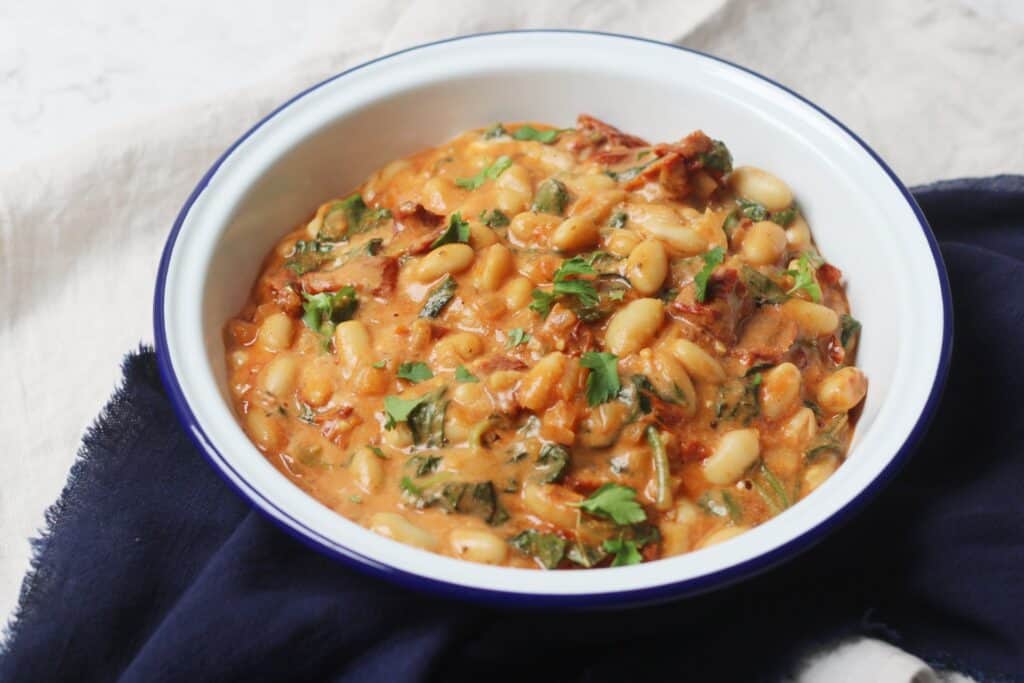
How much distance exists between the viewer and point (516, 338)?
3975 mm

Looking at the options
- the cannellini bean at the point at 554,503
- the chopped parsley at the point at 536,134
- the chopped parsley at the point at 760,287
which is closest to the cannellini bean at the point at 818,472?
the chopped parsley at the point at 760,287

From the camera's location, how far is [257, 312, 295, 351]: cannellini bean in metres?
4.21

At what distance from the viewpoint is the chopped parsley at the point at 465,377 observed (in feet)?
12.7

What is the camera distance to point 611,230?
4.29 m

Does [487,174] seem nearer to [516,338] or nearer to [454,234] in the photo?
[454,234]

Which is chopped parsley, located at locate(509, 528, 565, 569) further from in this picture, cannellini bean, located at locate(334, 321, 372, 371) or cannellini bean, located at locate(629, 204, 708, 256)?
cannellini bean, located at locate(629, 204, 708, 256)

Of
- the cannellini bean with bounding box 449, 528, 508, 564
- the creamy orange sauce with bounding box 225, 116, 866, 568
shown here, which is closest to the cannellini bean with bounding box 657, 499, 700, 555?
the creamy orange sauce with bounding box 225, 116, 866, 568

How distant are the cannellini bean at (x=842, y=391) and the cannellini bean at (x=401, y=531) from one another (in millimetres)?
1493

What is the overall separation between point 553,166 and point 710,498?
63.1 inches

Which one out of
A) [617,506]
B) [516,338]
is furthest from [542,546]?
[516,338]

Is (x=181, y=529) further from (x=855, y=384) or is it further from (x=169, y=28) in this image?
(x=169, y=28)

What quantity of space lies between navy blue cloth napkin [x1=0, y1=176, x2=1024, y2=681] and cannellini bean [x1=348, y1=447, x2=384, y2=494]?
281 mm

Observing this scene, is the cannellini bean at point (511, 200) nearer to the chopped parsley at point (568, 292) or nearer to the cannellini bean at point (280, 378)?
the chopped parsley at point (568, 292)

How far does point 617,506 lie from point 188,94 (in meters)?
3.78
